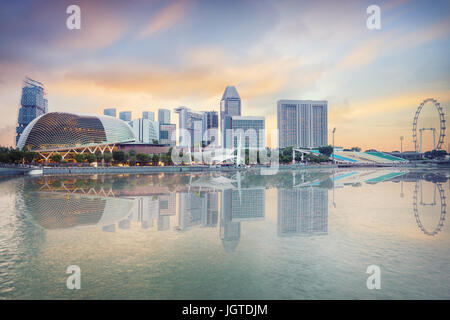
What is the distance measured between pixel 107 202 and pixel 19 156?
2298 inches

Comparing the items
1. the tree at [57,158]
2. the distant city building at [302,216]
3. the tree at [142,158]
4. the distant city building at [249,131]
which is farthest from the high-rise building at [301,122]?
the distant city building at [302,216]

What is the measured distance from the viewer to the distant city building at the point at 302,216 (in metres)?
10.7

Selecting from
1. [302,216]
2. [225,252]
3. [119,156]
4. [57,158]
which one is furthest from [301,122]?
[225,252]

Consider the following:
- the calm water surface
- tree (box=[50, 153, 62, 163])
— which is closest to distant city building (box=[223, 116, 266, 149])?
tree (box=[50, 153, 62, 163])

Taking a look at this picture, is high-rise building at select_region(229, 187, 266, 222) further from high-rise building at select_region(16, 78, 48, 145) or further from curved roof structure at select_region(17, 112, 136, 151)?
high-rise building at select_region(16, 78, 48, 145)

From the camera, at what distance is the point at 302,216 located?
1318cm

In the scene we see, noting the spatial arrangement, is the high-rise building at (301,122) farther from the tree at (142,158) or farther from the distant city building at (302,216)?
the distant city building at (302,216)

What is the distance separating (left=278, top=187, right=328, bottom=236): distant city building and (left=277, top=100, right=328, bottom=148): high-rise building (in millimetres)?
153119

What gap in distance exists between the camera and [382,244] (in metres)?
9.06

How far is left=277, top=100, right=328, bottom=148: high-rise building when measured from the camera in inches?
6555

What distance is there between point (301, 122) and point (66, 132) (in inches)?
4899

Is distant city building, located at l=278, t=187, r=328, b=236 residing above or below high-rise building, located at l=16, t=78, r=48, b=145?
below

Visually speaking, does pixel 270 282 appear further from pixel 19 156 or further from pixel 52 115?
pixel 52 115
